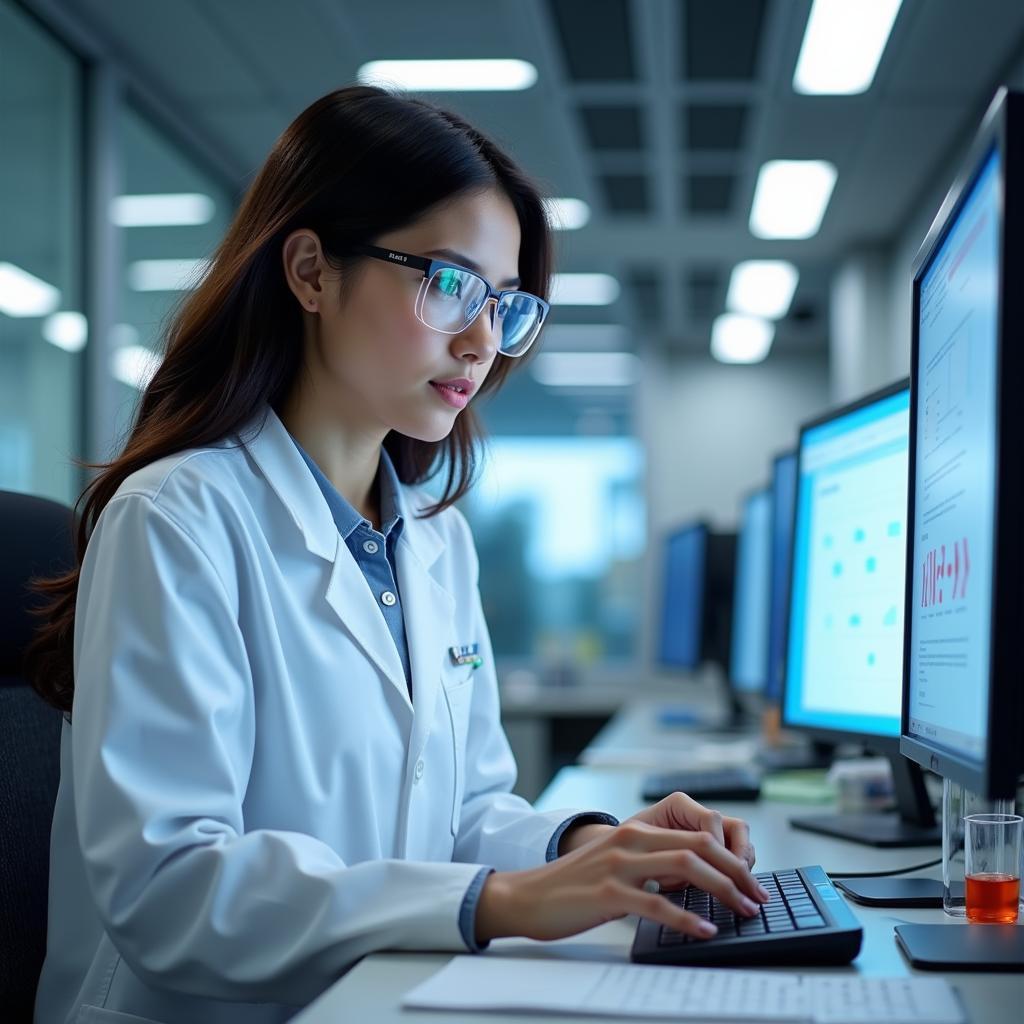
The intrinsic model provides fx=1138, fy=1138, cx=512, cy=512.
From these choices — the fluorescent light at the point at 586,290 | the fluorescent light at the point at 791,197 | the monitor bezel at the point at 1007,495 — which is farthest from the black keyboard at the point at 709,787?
the fluorescent light at the point at 586,290

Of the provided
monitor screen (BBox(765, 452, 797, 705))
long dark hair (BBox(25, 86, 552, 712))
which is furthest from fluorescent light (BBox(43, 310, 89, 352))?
long dark hair (BBox(25, 86, 552, 712))

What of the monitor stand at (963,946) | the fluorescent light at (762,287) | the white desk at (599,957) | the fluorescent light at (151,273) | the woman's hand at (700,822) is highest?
the fluorescent light at (762,287)

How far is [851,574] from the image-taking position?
4.91 ft

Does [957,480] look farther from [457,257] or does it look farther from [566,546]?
[566,546]

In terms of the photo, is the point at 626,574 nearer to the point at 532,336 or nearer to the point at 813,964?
the point at 532,336

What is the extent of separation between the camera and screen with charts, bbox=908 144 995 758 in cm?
76

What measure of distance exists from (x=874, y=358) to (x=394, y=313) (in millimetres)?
4577

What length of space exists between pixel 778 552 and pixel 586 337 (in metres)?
4.58

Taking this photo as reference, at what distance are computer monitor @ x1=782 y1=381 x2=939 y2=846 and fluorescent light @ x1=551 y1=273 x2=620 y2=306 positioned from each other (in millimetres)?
4136

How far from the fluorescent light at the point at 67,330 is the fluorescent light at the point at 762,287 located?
3.28 meters

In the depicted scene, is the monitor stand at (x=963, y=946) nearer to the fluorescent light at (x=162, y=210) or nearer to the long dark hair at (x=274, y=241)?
the long dark hair at (x=274, y=241)

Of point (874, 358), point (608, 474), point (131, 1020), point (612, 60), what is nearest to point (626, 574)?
point (608, 474)

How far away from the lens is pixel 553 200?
146 centimetres

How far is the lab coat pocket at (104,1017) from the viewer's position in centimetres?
99
